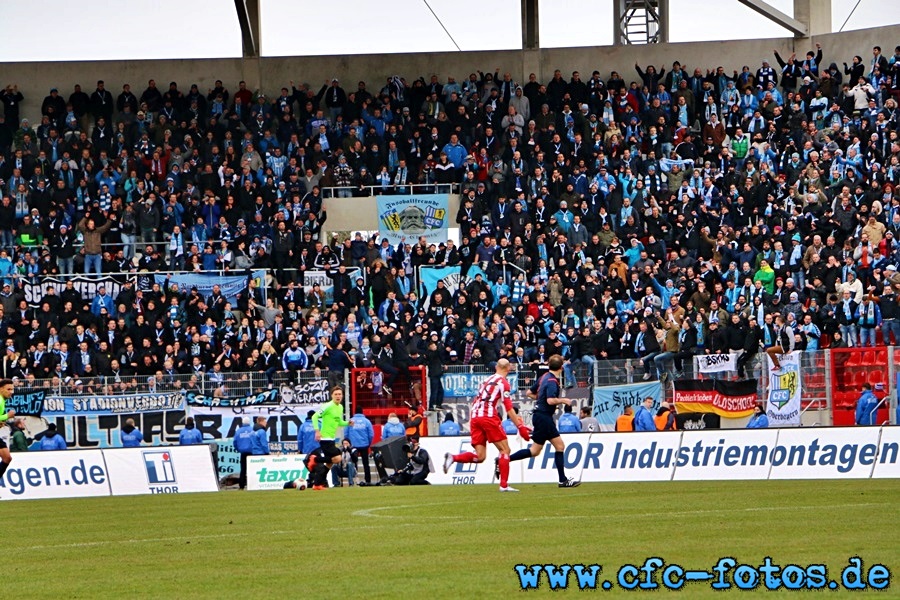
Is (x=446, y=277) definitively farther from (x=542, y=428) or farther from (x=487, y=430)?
(x=542, y=428)

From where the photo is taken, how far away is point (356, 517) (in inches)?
720

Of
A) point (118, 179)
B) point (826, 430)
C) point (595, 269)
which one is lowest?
point (826, 430)

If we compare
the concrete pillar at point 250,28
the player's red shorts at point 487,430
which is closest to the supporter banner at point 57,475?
the player's red shorts at point 487,430

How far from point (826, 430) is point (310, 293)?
17831 mm

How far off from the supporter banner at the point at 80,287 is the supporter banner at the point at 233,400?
6108mm

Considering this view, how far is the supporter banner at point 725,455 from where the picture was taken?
2564 centimetres

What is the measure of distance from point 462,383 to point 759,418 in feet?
23.1

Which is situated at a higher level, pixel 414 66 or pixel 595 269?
pixel 414 66

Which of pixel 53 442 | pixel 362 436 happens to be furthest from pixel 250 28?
pixel 362 436

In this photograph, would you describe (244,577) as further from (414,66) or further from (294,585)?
(414,66)

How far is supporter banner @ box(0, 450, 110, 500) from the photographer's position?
1180 inches

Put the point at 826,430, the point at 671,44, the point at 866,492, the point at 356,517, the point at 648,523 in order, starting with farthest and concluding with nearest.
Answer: the point at 671,44 → the point at 826,430 → the point at 866,492 → the point at 356,517 → the point at 648,523

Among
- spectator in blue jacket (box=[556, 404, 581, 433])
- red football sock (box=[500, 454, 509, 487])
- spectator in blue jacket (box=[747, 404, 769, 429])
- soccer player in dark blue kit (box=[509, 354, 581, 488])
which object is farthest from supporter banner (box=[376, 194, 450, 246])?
soccer player in dark blue kit (box=[509, 354, 581, 488])

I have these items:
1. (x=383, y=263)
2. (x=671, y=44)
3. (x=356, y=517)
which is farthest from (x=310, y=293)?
(x=356, y=517)
